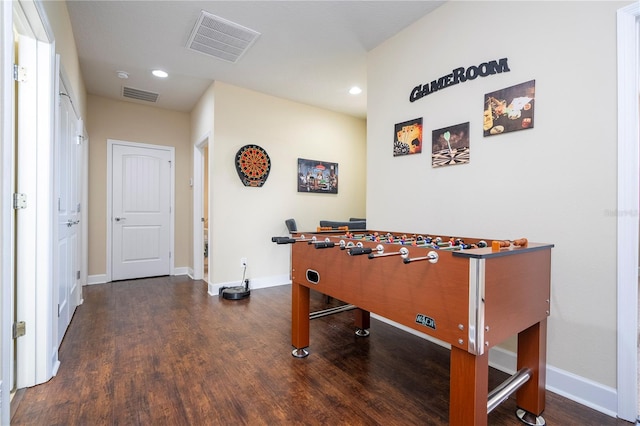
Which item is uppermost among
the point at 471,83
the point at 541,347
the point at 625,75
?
the point at 471,83

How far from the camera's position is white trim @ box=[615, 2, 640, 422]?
4.96ft

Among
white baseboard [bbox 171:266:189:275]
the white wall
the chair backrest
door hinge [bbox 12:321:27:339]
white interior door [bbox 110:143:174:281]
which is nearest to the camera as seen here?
the white wall

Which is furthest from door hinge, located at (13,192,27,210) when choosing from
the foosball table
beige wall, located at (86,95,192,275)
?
beige wall, located at (86,95,192,275)

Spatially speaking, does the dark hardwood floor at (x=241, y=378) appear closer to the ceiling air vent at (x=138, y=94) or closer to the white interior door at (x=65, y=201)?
the white interior door at (x=65, y=201)

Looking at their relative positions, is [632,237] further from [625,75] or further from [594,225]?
[625,75]

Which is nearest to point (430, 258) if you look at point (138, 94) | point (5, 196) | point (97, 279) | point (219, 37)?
point (5, 196)

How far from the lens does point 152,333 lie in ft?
8.49

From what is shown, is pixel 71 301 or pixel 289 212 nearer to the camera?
pixel 71 301

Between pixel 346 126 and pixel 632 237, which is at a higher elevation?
pixel 346 126

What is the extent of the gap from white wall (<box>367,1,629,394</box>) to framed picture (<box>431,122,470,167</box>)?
0.05 metres

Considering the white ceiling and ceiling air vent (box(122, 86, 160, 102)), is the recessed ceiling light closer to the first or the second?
the white ceiling

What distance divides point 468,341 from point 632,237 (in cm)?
114

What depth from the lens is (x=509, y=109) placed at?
6.54 feet

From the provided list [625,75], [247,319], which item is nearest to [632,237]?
[625,75]
